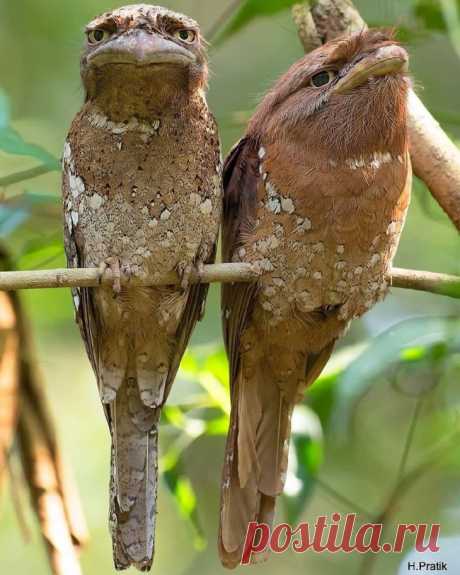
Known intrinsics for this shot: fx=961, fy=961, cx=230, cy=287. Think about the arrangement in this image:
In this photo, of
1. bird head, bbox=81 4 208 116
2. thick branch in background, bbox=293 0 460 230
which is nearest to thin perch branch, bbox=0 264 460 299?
thick branch in background, bbox=293 0 460 230

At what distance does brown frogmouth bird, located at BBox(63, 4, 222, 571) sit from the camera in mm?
3273

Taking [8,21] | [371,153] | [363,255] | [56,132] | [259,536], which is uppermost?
[8,21]

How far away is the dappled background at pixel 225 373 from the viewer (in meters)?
3.85

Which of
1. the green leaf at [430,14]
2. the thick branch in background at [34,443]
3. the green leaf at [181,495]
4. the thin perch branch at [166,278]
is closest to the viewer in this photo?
the thin perch branch at [166,278]

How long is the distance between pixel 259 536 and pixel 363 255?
46.3 inches

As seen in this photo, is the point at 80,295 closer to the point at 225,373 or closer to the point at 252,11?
the point at 225,373

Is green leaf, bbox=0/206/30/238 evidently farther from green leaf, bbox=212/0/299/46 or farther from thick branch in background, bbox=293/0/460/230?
thick branch in background, bbox=293/0/460/230

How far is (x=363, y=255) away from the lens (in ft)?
11.5

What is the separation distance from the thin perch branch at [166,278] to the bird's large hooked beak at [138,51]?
698 mm

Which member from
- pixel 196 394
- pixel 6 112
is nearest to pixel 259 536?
pixel 196 394

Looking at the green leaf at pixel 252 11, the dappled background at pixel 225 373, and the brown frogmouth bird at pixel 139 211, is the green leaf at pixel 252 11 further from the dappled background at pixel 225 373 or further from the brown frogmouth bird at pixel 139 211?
the brown frogmouth bird at pixel 139 211

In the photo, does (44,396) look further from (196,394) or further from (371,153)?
(371,153)

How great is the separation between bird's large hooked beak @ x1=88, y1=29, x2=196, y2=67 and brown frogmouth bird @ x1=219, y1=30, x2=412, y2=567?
1.80ft

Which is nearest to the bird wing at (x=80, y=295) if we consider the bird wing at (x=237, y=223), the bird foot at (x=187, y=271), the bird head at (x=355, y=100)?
the bird foot at (x=187, y=271)
